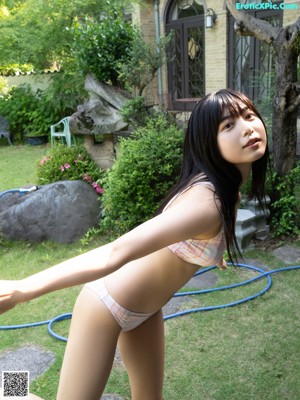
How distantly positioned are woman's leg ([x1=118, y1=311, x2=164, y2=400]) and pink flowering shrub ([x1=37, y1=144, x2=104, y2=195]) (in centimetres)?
425

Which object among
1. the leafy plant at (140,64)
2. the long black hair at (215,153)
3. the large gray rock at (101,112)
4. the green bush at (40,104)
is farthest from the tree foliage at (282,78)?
the green bush at (40,104)

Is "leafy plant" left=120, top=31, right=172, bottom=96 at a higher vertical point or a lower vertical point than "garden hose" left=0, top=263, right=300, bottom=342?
higher

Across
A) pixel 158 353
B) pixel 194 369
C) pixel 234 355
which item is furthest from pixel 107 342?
pixel 234 355

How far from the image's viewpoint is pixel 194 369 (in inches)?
115

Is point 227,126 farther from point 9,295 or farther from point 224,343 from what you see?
point 224,343

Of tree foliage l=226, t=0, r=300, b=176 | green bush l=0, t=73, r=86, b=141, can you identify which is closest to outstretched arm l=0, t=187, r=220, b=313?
tree foliage l=226, t=0, r=300, b=176

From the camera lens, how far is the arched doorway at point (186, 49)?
1177 centimetres

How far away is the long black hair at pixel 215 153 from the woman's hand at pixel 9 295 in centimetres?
68

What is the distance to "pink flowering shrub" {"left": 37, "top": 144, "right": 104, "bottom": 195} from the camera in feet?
20.5

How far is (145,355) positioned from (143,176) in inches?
124

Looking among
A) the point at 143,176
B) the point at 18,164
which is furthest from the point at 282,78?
the point at 18,164

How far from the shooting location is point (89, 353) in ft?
5.00

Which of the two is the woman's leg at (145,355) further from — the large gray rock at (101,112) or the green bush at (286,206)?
the large gray rock at (101,112)

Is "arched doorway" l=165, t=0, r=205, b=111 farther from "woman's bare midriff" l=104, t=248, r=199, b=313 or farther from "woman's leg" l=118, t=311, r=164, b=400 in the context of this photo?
"woman's bare midriff" l=104, t=248, r=199, b=313
